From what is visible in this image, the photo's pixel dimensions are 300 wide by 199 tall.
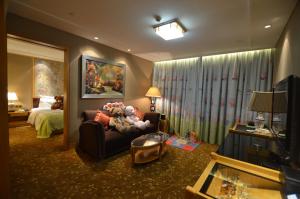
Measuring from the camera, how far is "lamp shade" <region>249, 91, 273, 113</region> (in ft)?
6.48

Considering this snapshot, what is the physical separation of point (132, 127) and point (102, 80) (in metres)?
1.38

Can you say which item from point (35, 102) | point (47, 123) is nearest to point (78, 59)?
point (47, 123)

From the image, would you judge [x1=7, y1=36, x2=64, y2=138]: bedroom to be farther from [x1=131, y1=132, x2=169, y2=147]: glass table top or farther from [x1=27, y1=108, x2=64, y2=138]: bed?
[x1=131, y1=132, x2=169, y2=147]: glass table top

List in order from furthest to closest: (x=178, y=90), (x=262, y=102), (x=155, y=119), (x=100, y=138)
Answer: (x=178, y=90) → (x=155, y=119) → (x=100, y=138) → (x=262, y=102)

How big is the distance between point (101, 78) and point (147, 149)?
6.70 feet

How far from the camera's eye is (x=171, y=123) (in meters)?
4.70

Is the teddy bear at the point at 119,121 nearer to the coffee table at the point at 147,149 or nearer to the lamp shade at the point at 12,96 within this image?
the coffee table at the point at 147,149

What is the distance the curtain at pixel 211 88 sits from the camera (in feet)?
11.2

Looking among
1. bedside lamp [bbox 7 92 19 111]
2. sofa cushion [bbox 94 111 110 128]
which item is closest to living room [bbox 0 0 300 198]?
sofa cushion [bbox 94 111 110 128]

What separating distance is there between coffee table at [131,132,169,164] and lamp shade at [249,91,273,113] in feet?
5.51

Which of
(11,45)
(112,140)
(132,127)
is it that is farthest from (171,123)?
(11,45)

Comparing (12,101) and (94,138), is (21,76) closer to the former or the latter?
(12,101)

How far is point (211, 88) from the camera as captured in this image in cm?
394

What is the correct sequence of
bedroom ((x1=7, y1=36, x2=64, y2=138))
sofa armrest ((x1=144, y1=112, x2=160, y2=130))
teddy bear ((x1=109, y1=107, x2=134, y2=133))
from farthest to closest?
1. bedroom ((x1=7, y1=36, x2=64, y2=138))
2. sofa armrest ((x1=144, y1=112, x2=160, y2=130))
3. teddy bear ((x1=109, y1=107, x2=134, y2=133))
